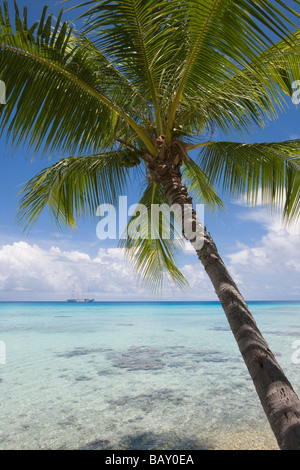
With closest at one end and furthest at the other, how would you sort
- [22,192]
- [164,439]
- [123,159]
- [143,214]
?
[123,159], [22,192], [164,439], [143,214]

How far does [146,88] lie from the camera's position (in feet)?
12.2

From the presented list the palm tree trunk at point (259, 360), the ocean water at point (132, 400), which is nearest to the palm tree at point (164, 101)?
the palm tree trunk at point (259, 360)

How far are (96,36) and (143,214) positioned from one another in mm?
3111

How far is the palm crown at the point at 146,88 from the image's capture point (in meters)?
2.92

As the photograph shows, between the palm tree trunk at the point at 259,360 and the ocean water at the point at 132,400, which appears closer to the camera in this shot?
the palm tree trunk at the point at 259,360

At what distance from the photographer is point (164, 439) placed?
4898 millimetres

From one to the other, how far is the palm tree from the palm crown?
12 mm
